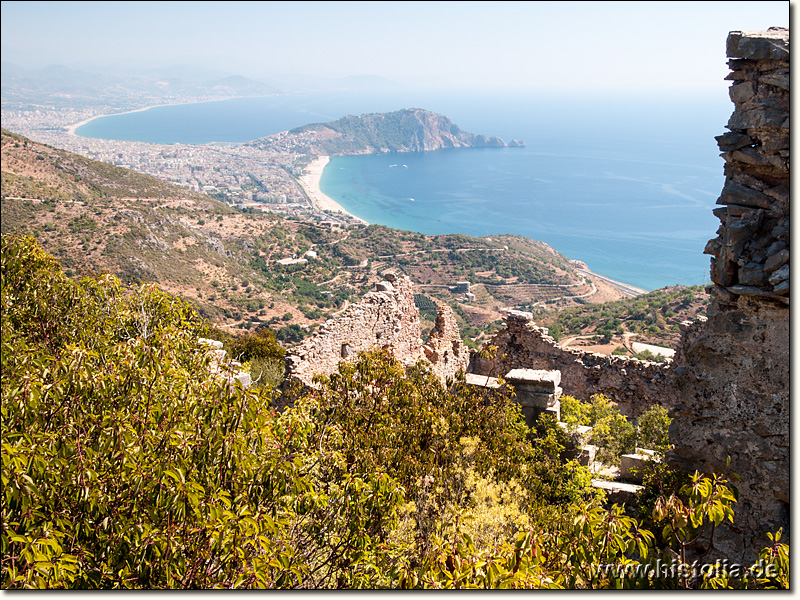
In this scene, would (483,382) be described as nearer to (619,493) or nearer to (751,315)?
(619,493)

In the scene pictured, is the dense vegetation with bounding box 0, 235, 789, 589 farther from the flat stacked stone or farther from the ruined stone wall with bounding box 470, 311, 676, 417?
the ruined stone wall with bounding box 470, 311, 676, 417

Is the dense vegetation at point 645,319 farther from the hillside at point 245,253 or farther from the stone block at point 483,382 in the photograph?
the stone block at point 483,382

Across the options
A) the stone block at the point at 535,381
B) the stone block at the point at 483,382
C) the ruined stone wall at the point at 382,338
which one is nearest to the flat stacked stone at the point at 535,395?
the stone block at the point at 535,381

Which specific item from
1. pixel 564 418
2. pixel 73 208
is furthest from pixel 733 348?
pixel 73 208

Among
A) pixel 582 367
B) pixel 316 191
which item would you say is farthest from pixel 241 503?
pixel 316 191

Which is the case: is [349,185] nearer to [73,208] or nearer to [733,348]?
[73,208]
